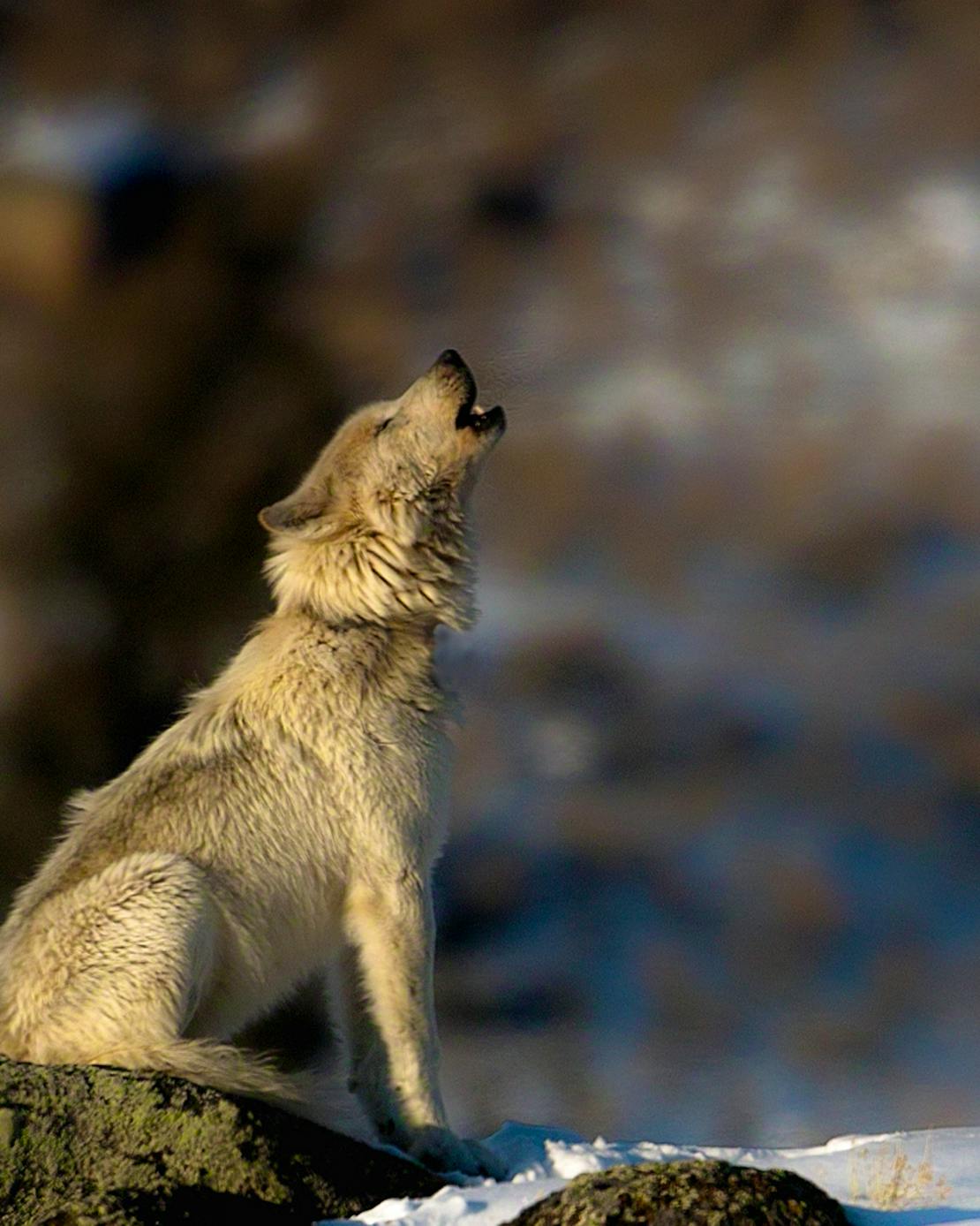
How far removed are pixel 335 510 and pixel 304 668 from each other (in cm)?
99

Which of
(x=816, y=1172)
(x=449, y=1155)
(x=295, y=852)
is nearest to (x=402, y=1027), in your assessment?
(x=449, y=1155)

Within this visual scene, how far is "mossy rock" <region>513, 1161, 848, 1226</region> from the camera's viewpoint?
18.7ft

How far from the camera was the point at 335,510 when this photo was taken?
9.02m

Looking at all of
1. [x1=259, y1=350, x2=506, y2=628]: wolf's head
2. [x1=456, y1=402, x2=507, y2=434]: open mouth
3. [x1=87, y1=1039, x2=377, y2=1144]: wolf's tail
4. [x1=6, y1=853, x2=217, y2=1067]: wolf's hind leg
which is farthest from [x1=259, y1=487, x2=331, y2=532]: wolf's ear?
[x1=87, y1=1039, x2=377, y2=1144]: wolf's tail

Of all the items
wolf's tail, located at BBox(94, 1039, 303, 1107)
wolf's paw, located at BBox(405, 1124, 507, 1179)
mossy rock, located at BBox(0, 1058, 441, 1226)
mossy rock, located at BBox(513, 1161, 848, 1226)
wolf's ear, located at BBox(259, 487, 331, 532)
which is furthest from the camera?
wolf's ear, located at BBox(259, 487, 331, 532)

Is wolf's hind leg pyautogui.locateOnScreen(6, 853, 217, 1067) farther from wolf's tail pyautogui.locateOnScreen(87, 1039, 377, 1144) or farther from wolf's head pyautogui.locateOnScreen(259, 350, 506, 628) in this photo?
wolf's head pyautogui.locateOnScreen(259, 350, 506, 628)

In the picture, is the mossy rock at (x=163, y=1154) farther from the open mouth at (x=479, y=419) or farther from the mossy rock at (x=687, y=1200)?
the open mouth at (x=479, y=419)

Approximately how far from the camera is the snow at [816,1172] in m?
6.53

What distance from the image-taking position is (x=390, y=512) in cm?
898

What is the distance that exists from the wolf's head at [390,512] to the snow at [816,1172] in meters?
2.93

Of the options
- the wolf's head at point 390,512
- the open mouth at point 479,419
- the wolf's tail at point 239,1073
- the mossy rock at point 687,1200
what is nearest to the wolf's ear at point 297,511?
the wolf's head at point 390,512

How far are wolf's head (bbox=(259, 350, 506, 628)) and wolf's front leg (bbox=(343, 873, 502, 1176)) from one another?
5.33 feet

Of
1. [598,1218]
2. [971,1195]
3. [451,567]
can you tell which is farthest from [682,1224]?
[451,567]

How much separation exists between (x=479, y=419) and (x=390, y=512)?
2.43ft
